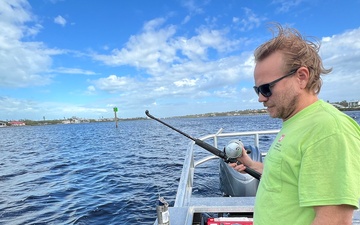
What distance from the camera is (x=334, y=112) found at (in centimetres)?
120

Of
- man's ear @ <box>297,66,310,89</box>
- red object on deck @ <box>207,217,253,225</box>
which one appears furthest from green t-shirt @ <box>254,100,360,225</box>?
red object on deck @ <box>207,217,253,225</box>

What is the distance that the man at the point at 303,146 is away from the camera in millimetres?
1052

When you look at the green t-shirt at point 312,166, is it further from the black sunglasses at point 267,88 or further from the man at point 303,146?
the black sunglasses at point 267,88

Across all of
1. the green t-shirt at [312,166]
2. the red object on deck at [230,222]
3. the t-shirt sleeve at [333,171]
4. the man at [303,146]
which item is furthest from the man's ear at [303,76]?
the red object on deck at [230,222]

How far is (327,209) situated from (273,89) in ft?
2.16

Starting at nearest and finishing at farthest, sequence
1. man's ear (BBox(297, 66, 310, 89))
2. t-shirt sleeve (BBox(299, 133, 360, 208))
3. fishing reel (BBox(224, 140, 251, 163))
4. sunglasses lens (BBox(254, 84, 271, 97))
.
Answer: t-shirt sleeve (BBox(299, 133, 360, 208)), man's ear (BBox(297, 66, 310, 89)), sunglasses lens (BBox(254, 84, 271, 97)), fishing reel (BBox(224, 140, 251, 163))

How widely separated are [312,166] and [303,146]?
0.11 meters

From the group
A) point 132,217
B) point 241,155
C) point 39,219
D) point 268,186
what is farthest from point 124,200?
point 268,186

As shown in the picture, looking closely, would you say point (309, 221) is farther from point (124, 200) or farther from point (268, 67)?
point (124, 200)

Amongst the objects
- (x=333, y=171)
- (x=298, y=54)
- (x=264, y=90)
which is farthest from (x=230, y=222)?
(x=298, y=54)

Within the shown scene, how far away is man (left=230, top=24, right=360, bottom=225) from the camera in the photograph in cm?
105

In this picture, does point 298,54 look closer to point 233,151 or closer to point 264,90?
point 264,90

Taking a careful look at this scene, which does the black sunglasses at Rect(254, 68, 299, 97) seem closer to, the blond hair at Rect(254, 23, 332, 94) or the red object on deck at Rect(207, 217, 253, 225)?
the blond hair at Rect(254, 23, 332, 94)

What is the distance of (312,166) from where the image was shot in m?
1.09
